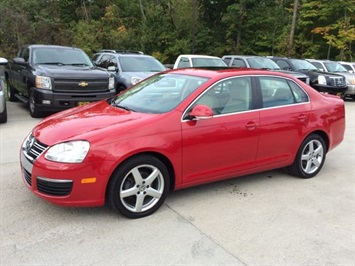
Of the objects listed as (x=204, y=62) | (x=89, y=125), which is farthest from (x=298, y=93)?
(x=204, y=62)

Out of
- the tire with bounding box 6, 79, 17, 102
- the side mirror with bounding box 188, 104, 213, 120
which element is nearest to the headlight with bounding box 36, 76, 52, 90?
the tire with bounding box 6, 79, 17, 102

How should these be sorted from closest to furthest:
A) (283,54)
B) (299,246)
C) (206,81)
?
(299,246)
(206,81)
(283,54)

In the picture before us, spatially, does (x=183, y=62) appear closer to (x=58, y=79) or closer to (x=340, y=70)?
(x=58, y=79)

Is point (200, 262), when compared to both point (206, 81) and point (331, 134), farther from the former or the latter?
point (331, 134)

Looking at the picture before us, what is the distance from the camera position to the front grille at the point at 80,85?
28.7 feet

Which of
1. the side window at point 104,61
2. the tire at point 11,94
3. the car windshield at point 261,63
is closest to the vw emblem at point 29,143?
the side window at point 104,61

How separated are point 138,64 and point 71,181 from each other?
27.1 feet

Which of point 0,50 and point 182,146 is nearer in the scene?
point 182,146

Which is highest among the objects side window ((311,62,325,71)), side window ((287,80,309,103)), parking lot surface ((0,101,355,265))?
side window ((287,80,309,103))

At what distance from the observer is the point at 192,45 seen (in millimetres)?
34719

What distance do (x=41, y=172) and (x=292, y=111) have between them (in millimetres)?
3284

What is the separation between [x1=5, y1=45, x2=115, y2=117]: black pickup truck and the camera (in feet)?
28.6

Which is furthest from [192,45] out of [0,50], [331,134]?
[331,134]

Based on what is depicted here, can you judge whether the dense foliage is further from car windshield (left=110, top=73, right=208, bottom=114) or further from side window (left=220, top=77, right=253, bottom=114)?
side window (left=220, top=77, right=253, bottom=114)
